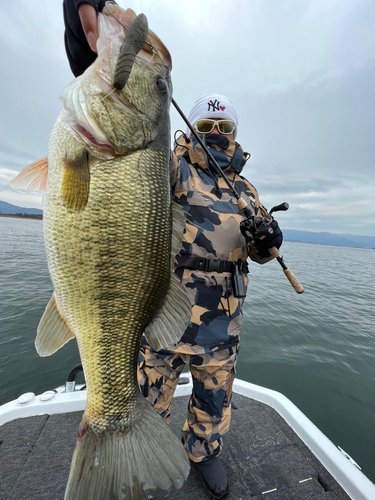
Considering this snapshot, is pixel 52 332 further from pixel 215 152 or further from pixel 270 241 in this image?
pixel 215 152

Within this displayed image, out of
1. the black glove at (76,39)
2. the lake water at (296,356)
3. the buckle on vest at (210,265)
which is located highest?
the black glove at (76,39)

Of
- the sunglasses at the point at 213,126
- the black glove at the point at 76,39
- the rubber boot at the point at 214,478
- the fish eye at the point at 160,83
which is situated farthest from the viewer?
the sunglasses at the point at 213,126

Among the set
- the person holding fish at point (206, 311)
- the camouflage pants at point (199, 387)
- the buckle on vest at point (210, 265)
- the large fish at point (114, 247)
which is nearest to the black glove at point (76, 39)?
the large fish at point (114, 247)

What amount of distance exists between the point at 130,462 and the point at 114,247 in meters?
1.12

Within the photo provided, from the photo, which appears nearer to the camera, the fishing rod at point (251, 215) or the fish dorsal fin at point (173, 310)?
the fish dorsal fin at point (173, 310)

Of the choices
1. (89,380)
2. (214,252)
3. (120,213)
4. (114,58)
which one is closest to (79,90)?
(114,58)

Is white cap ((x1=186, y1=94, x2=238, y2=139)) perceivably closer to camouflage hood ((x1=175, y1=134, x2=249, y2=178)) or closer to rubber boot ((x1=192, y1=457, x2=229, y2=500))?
camouflage hood ((x1=175, y1=134, x2=249, y2=178))

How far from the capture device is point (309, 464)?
7.68 feet

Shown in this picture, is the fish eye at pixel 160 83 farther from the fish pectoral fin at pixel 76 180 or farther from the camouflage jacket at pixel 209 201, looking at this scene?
the fish pectoral fin at pixel 76 180

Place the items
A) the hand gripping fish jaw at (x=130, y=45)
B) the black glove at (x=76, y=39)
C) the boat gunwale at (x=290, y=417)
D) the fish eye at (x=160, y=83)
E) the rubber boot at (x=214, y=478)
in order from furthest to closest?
1. the boat gunwale at (x=290, y=417)
2. the rubber boot at (x=214, y=478)
3. the fish eye at (x=160, y=83)
4. the black glove at (x=76, y=39)
5. the hand gripping fish jaw at (x=130, y=45)

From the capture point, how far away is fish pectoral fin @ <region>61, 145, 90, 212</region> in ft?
3.67

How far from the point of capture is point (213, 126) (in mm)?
2264

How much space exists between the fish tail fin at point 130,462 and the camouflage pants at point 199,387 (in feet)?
1.43

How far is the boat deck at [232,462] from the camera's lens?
1.97 metres
